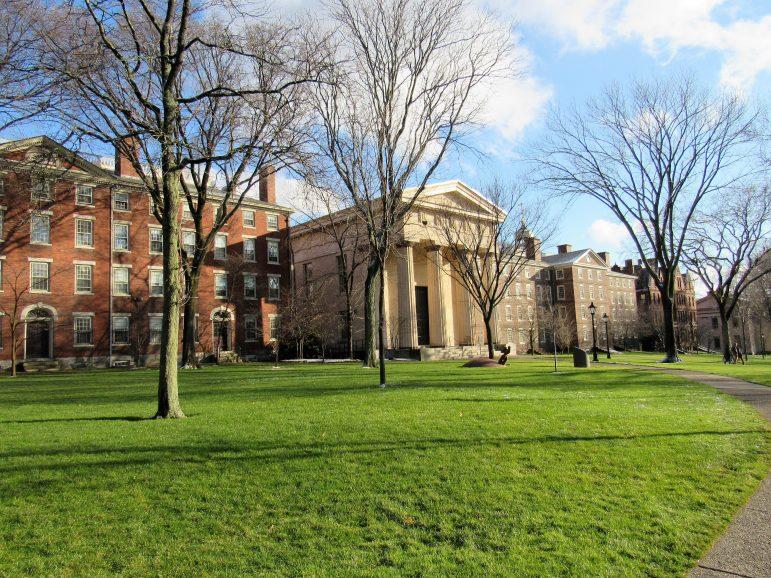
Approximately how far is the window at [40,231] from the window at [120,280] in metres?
4.52

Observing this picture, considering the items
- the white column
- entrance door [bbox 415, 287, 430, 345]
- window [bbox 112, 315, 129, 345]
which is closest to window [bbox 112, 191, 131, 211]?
window [bbox 112, 315, 129, 345]

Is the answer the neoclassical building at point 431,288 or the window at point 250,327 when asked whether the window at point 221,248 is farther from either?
the neoclassical building at point 431,288

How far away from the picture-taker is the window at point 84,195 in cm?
3775

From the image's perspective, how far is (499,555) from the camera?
4664 mm

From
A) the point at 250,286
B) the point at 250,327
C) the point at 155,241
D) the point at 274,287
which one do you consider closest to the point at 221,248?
the point at 250,286

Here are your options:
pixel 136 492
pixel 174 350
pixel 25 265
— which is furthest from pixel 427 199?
pixel 136 492

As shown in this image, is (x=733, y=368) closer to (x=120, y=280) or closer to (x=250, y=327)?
(x=250, y=327)

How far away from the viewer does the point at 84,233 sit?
38062mm

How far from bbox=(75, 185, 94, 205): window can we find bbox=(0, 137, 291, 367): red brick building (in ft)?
0.20

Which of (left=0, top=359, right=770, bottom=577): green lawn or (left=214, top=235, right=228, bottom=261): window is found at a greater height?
(left=214, top=235, right=228, bottom=261): window

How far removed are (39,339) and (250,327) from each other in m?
14.7

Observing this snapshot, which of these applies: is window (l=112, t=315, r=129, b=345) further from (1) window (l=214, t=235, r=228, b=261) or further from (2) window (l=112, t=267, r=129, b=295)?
(1) window (l=214, t=235, r=228, b=261)

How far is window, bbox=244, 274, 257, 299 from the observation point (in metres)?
46.0

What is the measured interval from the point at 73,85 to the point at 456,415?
10.2 m
